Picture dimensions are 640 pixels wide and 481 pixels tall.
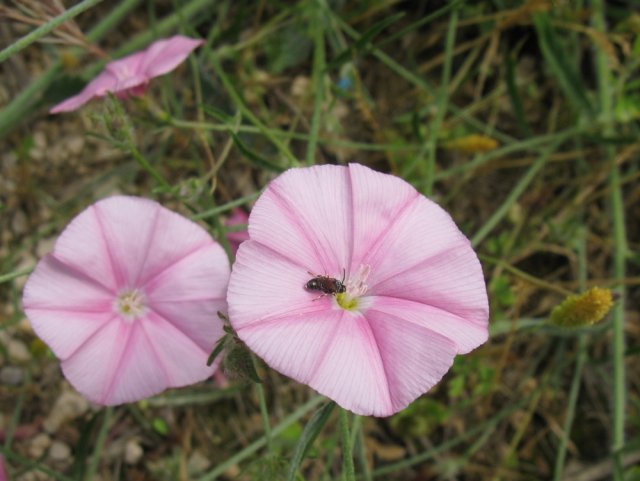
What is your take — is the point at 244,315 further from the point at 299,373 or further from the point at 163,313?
the point at 163,313

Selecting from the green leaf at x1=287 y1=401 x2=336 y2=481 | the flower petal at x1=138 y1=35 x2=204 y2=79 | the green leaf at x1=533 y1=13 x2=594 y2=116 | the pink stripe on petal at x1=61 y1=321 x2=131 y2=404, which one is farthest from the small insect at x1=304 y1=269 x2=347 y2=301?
the green leaf at x1=533 y1=13 x2=594 y2=116

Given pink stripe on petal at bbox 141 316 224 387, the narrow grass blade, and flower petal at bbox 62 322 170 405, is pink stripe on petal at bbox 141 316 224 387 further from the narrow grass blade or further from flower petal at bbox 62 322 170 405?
the narrow grass blade

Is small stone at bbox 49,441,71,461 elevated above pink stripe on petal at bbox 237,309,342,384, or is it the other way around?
pink stripe on petal at bbox 237,309,342,384

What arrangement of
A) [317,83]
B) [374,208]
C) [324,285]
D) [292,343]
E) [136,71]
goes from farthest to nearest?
[317,83] < [136,71] < [374,208] < [324,285] < [292,343]

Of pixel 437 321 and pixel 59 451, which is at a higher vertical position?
pixel 437 321

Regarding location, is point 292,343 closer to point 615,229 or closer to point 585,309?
point 585,309

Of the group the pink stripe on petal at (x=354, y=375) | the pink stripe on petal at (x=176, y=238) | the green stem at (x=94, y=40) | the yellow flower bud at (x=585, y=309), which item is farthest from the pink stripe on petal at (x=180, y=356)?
the green stem at (x=94, y=40)

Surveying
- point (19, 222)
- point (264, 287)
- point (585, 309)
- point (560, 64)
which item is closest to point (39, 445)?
point (19, 222)
